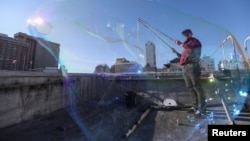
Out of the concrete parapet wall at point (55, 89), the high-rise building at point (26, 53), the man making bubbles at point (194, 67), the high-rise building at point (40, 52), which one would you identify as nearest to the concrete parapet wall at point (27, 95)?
the concrete parapet wall at point (55, 89)

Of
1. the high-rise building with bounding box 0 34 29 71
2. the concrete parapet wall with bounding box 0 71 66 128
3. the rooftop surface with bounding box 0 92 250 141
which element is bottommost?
the rooftop surface with bounding box 0 92 250 141

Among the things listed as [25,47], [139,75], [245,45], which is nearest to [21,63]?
[25,47]

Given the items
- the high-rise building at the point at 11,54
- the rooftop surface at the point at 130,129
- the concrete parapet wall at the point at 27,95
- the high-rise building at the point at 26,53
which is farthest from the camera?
the high-rise building at the point at 26,53

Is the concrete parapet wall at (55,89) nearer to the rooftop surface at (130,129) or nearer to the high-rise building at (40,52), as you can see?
the rooftop surface at (130,129)

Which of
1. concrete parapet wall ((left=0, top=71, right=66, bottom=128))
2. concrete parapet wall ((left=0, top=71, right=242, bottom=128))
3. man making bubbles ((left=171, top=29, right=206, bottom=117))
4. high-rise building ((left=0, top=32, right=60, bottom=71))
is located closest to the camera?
man making bubbles ((left=171, top=29, right=206, bottom=117))

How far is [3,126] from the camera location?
5.16m

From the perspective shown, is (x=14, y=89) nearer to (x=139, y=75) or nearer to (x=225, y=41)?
(x=139, y=75)

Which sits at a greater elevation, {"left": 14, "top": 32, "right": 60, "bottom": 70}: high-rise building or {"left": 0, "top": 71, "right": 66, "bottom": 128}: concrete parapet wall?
{"left": 14, "top": 32, "right": 60, "bottom": 70}: high-rise building

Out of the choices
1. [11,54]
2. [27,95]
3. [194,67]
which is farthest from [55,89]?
[11,54]

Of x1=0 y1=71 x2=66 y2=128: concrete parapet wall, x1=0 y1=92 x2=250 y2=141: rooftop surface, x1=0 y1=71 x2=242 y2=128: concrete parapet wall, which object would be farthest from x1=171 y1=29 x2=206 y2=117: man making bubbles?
x1=0 y1=71 x2=66 y2=128: concrete parapet wall

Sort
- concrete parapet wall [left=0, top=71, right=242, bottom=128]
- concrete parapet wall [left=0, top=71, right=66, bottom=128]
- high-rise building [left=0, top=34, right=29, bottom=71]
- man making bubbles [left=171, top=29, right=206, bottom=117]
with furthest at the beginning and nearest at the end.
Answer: high-rise building [left=0, top=34, right=29, bottom=71], concrete parapet wall [left=0, top=71, right=242, bottom=128], concrete parapet wall [left=0, top=71, right=66, bottom=128], man making bubbles [left=171, top=29, right=206, bottom=117]

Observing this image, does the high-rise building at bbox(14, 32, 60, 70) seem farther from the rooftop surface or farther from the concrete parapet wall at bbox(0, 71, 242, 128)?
the rooftop surface

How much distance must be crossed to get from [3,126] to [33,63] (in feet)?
102

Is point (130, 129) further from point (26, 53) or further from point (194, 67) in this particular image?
point (26, 53)
